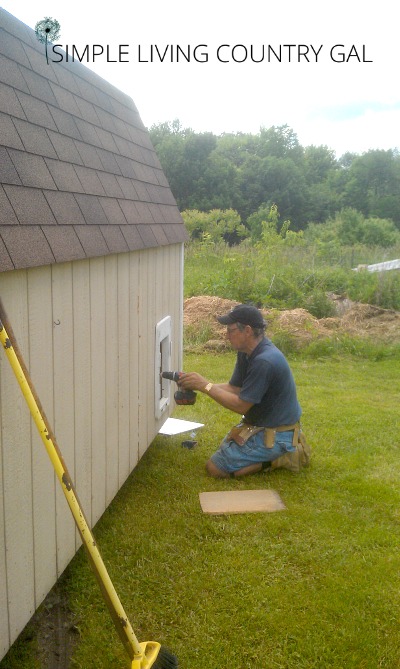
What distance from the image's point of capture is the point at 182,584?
11.8 ft

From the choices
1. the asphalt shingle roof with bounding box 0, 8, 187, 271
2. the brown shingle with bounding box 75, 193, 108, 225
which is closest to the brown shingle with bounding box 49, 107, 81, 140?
the asphalt shingle roof with bounding box 0, 8, 187, 271

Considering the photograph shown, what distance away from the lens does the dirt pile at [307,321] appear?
421 inches

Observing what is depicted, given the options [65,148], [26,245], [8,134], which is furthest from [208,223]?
[26,245]

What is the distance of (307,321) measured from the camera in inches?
440

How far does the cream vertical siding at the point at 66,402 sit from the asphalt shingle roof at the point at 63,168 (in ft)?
0.44

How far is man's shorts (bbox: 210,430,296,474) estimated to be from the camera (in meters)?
5.18

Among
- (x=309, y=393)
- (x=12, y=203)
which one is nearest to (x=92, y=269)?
(x=12, y=203)

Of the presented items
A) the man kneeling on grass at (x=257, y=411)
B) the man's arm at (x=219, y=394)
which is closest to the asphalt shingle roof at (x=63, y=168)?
the man kneeling on grass at (x=257, y=411)

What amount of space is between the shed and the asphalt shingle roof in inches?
0.4

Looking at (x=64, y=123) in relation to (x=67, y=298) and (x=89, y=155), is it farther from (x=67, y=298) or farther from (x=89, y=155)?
(x=67, y=298)

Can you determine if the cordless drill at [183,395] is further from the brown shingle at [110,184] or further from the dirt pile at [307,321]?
the dirt pile at [307,321]

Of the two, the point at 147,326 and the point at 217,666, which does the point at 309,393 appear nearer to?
the point at 147,326

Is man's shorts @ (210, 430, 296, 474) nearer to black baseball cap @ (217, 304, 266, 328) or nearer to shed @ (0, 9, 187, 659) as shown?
shed @ (0, 9, 187, 659)

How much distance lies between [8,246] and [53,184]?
905mm
